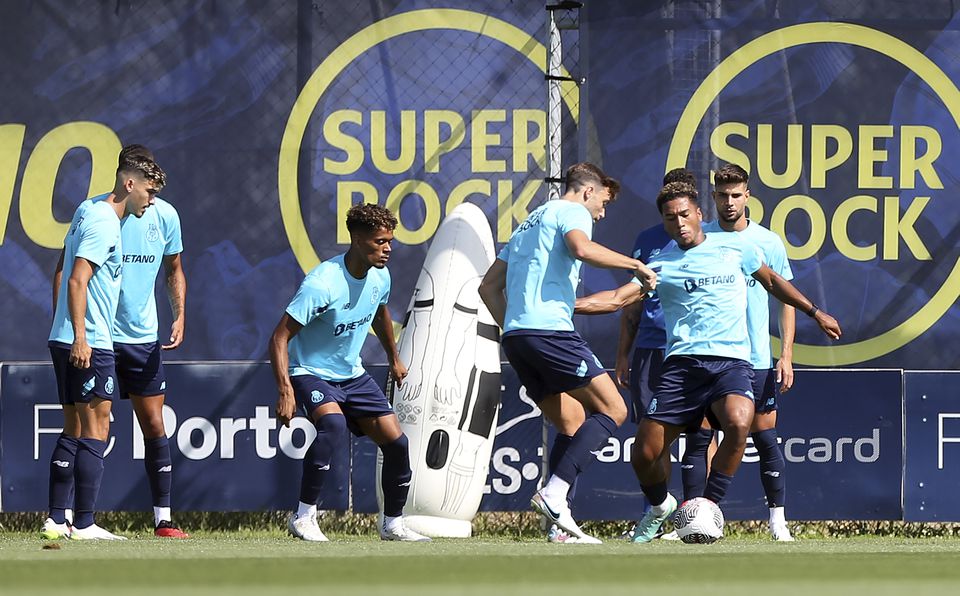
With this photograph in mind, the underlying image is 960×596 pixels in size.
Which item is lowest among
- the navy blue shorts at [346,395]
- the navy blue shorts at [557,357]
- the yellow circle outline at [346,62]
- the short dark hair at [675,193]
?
the navy blue shorts at [346,395]

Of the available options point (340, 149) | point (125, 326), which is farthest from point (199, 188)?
point (125, 326)

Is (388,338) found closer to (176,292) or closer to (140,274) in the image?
(176,292)

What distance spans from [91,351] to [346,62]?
2.68m

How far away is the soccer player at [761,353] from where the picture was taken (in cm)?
801

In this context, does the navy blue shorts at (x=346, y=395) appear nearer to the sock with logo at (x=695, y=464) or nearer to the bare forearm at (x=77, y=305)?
the bare forearm at (x=77, y=305)

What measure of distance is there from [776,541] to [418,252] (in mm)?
2598

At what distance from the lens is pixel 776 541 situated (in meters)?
8.03

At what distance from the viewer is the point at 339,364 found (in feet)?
25.1

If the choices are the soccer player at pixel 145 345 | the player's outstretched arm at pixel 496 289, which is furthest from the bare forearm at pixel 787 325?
the soccer player at pixel 145 345

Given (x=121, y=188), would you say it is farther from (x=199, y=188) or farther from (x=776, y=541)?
(x=776, y=541)

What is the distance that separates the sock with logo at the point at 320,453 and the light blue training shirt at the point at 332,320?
236mm

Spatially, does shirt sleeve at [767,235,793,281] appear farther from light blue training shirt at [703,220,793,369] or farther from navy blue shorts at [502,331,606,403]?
navy blue shorts at [502,331,606,403]

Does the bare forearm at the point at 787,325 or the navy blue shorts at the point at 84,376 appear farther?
the bare forearm at the point at 787,325

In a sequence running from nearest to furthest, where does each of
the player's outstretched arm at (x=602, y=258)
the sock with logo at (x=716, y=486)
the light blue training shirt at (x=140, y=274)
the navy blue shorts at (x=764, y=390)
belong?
1. the player's outstretched arm at (x=602, y=258)
2. the sock with logo at (x=716, y=486)
3. the light blue training shirt at (x=140, y=274)
4. the navy blue shorts at (x=764, y=390)
